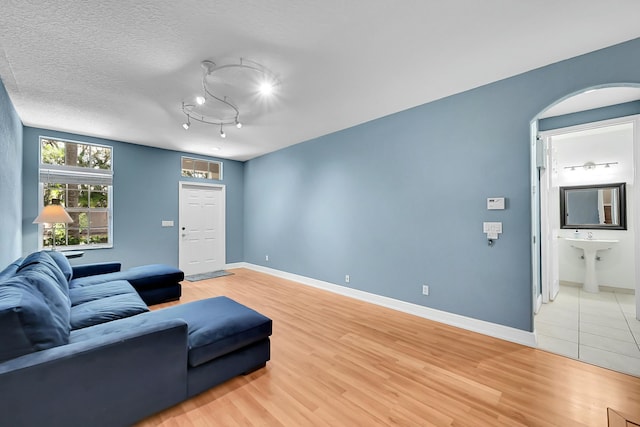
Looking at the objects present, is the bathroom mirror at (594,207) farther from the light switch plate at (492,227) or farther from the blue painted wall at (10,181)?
the blue painted wall at (10,181)

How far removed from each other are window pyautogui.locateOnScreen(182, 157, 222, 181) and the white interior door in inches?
9.7

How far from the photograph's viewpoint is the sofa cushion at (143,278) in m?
3.36

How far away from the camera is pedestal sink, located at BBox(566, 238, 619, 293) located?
13.5ft

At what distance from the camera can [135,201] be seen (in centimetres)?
500

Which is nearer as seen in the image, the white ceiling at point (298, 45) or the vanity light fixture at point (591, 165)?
the white ceiling at point (298, 45)

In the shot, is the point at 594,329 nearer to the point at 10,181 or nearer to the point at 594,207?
the point at 594,207

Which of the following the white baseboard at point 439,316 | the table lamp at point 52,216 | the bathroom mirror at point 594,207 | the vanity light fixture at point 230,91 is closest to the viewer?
the vanity light fixture at point 230,91

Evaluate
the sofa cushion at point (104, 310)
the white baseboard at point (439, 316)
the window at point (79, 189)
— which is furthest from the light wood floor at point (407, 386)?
the window at point (79, 189)

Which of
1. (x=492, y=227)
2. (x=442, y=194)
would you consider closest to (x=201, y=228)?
(x=442, y=194)

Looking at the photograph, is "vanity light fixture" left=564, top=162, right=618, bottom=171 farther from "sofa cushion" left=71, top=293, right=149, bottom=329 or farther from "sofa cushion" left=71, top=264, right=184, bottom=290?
"sofa cushion" left=71, top=264, right=184, bottom=290

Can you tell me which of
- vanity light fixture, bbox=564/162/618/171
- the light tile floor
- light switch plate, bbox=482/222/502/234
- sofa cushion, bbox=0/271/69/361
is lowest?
the light tile floor

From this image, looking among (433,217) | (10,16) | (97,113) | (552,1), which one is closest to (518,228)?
(433,217)

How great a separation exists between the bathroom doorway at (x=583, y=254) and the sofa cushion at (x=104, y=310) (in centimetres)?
405

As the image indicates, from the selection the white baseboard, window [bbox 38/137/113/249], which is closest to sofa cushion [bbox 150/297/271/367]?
the white baseboard
